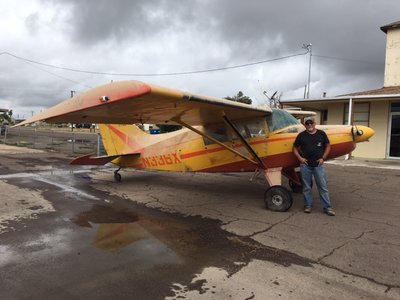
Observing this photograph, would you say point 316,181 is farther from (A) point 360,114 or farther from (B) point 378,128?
(A) point 360,114

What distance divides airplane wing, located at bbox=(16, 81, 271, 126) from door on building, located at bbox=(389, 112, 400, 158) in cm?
1406

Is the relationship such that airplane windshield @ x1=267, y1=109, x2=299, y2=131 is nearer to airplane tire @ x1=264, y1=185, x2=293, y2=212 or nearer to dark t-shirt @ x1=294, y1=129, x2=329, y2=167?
dark t-shirt @ x1=294, y1=129, x2=329, y2=167

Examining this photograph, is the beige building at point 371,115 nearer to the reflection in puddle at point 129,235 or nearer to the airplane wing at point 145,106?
the airplane wing at point 145,106

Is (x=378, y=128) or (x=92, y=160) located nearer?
(x=92, y=160)

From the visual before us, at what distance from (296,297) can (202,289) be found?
98cm

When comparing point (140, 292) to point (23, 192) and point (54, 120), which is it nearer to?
point (54, 120)

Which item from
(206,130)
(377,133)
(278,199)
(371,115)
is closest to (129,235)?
(278,199)

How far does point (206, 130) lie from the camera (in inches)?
344

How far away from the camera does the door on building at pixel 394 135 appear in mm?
18812

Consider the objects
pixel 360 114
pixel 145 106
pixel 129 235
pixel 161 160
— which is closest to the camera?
pixel 129 235

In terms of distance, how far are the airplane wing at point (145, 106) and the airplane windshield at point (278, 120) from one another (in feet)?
0.58

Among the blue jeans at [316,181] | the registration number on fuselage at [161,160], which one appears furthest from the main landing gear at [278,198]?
the registration number on fuselage at [161,160]

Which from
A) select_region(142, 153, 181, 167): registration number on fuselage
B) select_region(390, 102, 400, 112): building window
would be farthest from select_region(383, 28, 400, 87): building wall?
select_region(142, 153, 181, 167): registration number on fuselage

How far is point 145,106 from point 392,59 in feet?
72.6
